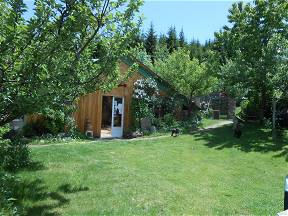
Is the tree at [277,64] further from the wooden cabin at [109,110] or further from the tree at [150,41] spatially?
the tree at [150,41]

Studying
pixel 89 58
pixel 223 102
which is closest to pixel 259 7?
pixel 223 102

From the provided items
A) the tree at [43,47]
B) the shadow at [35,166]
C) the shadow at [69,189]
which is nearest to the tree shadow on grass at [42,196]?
the shadow at [69,189]

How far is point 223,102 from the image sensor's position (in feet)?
110

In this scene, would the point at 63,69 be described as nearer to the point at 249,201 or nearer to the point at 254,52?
the point at 249,201

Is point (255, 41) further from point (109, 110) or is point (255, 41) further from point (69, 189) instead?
point (69, 189)

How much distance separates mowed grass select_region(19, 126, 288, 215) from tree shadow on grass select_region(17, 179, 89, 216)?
0.02 m

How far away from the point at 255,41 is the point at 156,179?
1327 cm

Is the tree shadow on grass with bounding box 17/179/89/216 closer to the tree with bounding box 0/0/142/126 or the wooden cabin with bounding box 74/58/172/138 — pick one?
the tree with bounding box 0/0/142/126

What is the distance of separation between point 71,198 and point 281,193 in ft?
18.8

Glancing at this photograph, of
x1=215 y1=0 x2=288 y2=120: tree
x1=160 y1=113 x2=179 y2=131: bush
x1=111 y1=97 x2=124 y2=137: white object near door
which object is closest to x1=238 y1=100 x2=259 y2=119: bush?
x1=215 y1=0 x2=288 y2=120: tree

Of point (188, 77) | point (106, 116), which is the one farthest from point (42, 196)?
point (188, 77)

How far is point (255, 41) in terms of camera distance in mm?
21422

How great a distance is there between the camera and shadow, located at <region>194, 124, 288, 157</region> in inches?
682

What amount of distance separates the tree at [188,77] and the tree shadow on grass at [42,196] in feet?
51.4
